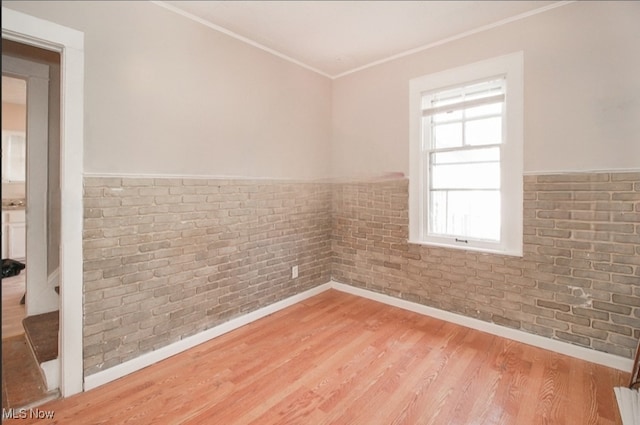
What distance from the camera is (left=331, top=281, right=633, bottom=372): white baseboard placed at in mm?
2637

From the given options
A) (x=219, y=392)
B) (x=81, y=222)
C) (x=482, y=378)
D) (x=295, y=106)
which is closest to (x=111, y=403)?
(x=219, y=392)

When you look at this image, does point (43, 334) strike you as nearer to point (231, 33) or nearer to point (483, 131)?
point (231, 33)

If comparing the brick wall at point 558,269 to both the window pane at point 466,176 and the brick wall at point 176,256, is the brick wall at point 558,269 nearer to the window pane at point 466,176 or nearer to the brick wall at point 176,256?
the window pane at point 466,176

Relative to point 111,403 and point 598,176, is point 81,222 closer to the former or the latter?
point 111,403

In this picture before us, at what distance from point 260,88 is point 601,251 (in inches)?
128

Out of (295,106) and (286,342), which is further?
(295,106)

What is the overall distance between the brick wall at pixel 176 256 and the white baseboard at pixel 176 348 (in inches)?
1.8

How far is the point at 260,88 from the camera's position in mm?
3467

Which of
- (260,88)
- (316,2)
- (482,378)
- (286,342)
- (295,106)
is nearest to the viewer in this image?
(482,378)

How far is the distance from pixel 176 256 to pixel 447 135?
277 centimetres

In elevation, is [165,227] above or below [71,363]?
above

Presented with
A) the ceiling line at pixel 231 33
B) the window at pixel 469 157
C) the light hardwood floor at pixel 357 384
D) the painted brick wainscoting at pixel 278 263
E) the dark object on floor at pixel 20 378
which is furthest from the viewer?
the window at pixel 469 157

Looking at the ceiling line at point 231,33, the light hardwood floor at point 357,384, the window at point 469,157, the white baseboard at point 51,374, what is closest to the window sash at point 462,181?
the window at point 469,157

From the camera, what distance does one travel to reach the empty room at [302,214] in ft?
7.72
